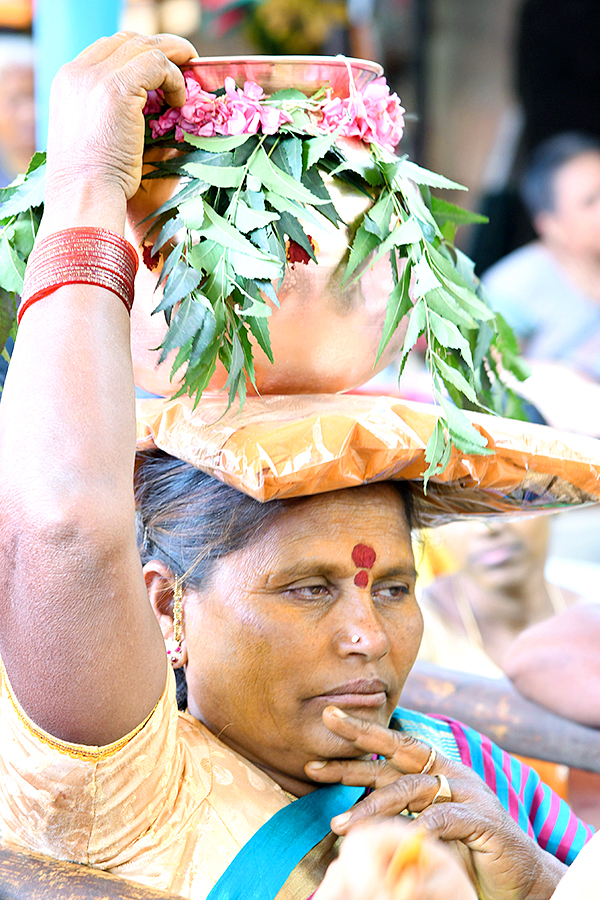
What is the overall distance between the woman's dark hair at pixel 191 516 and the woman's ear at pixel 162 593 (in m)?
0.02

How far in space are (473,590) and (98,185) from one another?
263 cm

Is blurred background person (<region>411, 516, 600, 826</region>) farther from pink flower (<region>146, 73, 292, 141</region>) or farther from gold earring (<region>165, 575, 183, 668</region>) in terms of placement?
pink flower (<region>146, 73, 292, 141</region>)

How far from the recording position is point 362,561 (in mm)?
1443

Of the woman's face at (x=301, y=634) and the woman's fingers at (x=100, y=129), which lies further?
the woman's face at (x=301, y=634)

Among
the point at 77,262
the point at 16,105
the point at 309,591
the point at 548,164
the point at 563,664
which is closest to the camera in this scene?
the point at 77,262

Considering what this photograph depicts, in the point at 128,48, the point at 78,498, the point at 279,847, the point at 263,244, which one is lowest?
the point at 279,847

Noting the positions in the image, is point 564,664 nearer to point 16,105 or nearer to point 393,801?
point 393,801

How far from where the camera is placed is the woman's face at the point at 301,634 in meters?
1.39

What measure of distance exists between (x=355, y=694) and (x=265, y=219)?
0.68 meters

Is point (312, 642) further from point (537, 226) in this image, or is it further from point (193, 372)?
point (537, 226)

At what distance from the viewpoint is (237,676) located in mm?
1404

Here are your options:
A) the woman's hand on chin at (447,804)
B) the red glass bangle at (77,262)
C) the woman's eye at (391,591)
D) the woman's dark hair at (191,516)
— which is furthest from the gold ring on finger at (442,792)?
the red glass bangle at (77,262)

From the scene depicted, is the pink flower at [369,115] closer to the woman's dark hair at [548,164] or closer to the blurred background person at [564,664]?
the blurred background person at [564,664]

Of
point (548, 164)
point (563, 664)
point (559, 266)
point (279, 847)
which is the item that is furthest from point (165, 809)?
point (548, 164)
